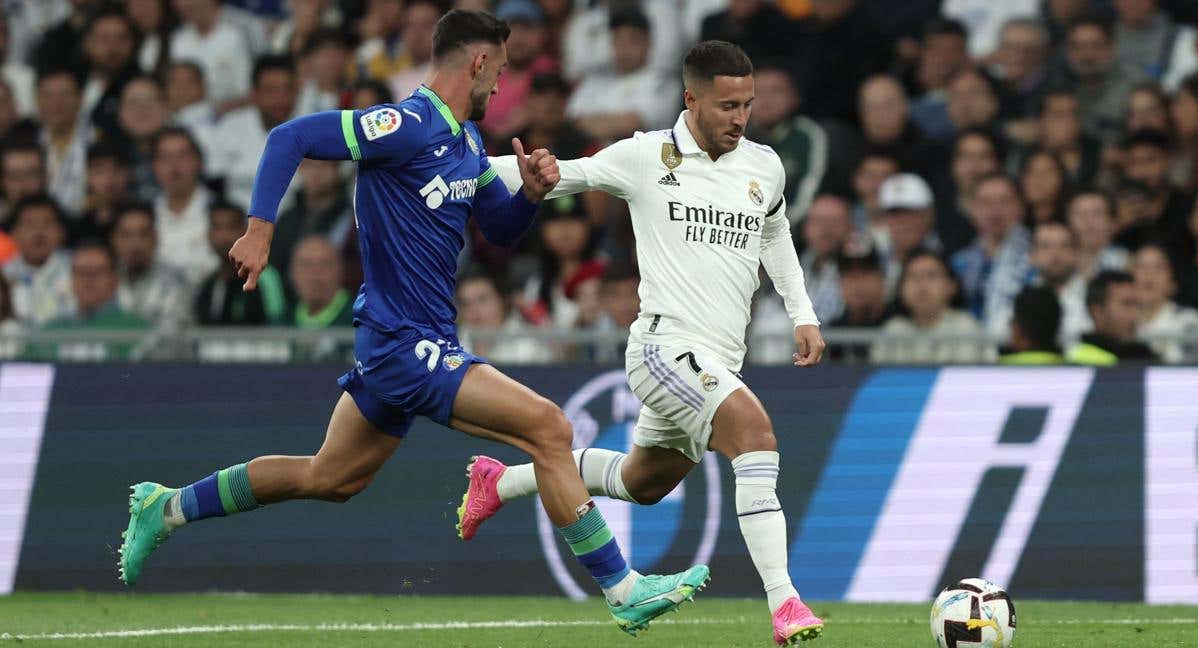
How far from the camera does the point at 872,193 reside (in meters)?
13.6

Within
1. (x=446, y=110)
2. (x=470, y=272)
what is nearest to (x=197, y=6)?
(x=470, y=272)

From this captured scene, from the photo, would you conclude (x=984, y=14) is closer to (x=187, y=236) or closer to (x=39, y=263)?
(x=187, y=236)

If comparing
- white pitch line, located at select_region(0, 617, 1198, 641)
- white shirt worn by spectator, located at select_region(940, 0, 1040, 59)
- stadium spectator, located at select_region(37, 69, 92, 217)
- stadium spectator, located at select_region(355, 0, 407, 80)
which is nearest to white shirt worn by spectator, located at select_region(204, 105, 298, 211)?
stadium spectator, located at select_region(355, 0, 407, 80)

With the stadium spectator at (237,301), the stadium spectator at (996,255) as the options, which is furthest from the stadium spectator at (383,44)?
the stadium spectator at (996,255)

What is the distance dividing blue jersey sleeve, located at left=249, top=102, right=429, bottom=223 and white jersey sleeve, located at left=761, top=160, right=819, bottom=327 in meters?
1.79

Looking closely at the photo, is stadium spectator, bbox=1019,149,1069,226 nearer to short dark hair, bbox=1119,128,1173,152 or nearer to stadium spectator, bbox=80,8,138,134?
short dark hair, bbox=1119,128,1173,152

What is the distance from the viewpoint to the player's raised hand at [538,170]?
8.25m

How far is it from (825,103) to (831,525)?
432cm

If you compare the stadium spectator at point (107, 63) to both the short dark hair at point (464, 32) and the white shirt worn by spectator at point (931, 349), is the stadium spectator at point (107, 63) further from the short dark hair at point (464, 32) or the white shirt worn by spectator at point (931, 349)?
the short dark hair at point (464, 32)

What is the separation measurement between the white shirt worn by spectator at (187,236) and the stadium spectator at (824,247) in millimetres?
4324

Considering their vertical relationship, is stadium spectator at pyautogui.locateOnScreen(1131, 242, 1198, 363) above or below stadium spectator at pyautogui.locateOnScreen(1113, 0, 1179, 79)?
below

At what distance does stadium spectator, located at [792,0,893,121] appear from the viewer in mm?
14688

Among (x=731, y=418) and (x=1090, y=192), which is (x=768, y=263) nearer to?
(x=731, y=418)

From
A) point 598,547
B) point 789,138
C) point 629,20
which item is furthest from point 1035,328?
point 629,20
